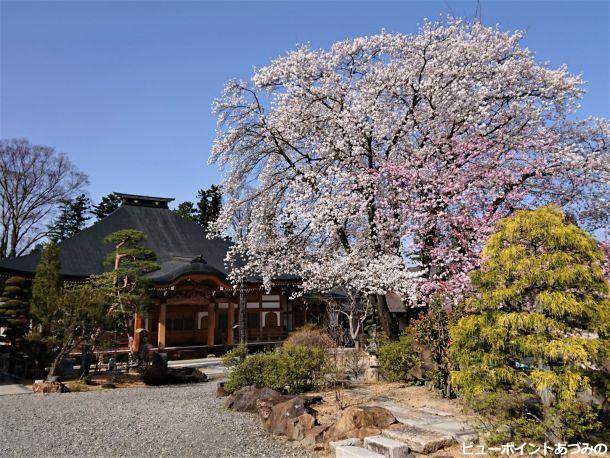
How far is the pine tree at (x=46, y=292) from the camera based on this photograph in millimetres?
12758

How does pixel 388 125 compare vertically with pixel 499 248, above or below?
above

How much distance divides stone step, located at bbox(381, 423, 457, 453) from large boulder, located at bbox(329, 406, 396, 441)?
0.16m

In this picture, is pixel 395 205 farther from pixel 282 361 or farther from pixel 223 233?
pixel 223 233

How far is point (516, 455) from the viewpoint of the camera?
501 centimetres

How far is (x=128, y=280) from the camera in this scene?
14.9 metres

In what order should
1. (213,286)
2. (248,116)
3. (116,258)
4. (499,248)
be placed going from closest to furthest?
(499,248) → (248,116) → (116,258) → (213,286)

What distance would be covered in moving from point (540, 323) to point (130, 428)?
6.19m

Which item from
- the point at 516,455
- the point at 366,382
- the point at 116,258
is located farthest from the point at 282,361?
the point at 116,258

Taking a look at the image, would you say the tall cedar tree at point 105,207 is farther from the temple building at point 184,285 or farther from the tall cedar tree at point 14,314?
the tall cedar tree at point 14,314

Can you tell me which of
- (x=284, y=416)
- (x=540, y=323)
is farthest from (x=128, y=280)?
(x=540, y=323)

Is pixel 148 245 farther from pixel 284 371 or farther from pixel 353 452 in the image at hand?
pixel 353 452

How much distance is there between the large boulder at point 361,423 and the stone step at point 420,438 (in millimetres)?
160

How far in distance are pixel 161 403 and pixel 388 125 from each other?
25.8 feet

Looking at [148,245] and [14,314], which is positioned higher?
[148,245]
